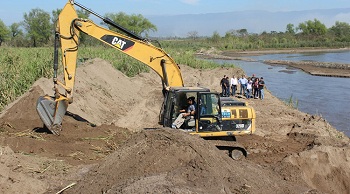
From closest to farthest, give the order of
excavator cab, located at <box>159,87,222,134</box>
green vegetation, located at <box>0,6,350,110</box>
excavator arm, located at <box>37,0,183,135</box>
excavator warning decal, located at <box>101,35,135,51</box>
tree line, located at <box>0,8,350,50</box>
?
excavator cab, located at <box>159,87,222,134</box> < excavator arm, located at <box>37,0,183,135</box> < excavator warning decal, located at <box>101,35,135,51</box> < green vegetation, located at <box>0,6,350,110</box> < tree line, located at <box>0,8,350,50</box>

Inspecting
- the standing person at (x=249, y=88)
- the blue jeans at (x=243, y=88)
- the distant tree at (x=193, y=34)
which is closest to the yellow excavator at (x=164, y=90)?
the standing person at (x=249, y=88)

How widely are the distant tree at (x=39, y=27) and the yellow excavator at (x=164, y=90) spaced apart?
5923 cm

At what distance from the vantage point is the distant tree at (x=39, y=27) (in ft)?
228

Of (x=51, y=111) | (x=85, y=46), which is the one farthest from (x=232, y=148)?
(x=85, y=46)

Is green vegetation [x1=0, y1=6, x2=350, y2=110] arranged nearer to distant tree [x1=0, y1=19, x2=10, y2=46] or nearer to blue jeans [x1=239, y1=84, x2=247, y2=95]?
distant tree [x1=0, y1=19, x2=10, y2=46]

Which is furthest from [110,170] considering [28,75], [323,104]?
[323,104]

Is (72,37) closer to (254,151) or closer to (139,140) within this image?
(139,140)

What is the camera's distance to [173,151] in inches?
341

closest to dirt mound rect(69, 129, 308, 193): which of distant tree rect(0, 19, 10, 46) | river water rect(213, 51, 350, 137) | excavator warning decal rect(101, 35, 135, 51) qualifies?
excavator warning decal rect(101, 35, 135, 51)

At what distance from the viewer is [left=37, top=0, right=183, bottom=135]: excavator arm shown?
40.8ft

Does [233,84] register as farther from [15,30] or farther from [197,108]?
[15,30]

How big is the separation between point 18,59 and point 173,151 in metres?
15.1

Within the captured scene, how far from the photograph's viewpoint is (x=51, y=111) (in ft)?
40.9

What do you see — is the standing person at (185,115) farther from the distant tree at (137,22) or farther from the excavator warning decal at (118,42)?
the distant tree at (137,22)
